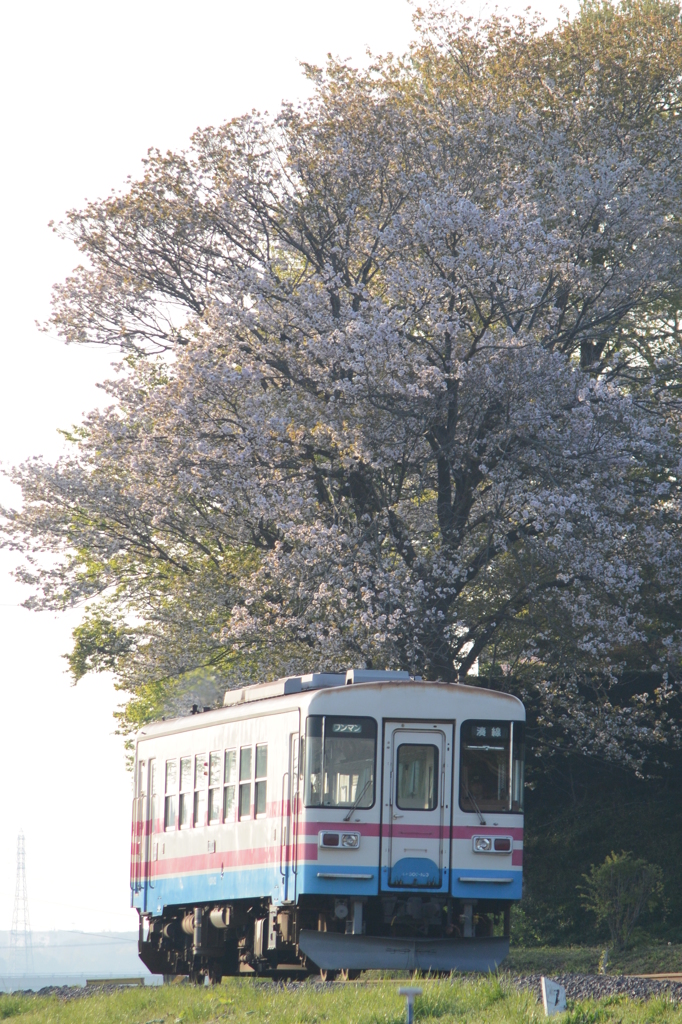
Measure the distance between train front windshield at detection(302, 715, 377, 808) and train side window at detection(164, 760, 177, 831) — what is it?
4016 mm

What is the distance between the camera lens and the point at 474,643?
2369 cm

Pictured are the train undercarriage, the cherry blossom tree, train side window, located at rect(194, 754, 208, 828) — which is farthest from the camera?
the cherry blossom tree

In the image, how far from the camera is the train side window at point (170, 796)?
1734 centimetres

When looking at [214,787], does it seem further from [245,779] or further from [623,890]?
[623,890]

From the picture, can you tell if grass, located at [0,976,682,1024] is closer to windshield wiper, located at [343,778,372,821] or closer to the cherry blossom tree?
windshield wiper, located at [343,778,372,821]

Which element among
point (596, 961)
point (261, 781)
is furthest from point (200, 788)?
point (596, 961)

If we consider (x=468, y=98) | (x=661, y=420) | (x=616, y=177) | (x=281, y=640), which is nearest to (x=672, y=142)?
(x=616, y=177)

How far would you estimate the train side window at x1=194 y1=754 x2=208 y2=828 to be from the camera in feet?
53.7

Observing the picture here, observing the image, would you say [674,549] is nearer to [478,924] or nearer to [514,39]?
[478,924]

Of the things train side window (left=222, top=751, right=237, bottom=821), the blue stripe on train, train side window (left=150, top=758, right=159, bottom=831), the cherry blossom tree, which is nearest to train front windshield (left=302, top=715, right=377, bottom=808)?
the blue stripe on train

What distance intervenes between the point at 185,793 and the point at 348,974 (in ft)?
13.1

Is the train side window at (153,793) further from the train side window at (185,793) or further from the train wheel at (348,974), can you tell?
the train wheel at (348,974)

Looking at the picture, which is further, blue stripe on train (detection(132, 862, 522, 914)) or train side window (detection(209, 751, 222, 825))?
train side window (detection(209, 751, 222, 825))

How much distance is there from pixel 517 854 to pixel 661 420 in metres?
10.5
